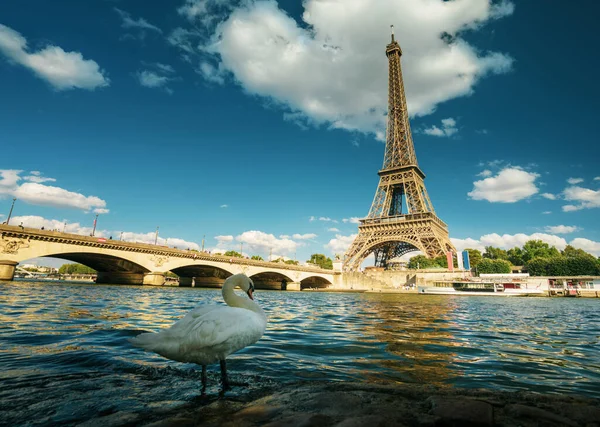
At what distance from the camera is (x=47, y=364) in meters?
4.12

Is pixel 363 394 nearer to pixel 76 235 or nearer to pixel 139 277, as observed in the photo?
pixel 76 235

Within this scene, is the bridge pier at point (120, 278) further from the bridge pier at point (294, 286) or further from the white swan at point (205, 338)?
the white swan at point (205, 338)

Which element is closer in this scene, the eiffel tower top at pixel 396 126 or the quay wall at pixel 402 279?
the quay wall at pixel 402 279

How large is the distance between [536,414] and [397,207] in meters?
72.5

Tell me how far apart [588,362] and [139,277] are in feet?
148

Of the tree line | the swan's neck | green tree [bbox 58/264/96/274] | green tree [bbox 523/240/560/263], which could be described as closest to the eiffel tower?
the tree line

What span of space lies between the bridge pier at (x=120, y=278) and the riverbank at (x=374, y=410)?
4365 cm

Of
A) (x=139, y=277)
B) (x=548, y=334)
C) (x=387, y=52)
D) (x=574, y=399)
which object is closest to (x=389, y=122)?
(x=387, y=52)

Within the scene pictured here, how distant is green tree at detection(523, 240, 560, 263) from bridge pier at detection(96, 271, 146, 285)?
321 ft

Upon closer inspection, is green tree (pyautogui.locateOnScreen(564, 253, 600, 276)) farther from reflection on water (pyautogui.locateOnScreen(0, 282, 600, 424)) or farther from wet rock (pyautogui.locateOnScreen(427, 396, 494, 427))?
wet rock (pyautogui.locateOnScreen(427, 396, 494, 427))

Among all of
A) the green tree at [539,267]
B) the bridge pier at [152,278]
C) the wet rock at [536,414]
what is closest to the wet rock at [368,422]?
the wet rock at [536,414]

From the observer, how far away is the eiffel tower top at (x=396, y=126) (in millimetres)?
64875

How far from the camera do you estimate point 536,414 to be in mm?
2242

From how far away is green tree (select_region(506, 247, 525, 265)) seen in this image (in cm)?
9302
